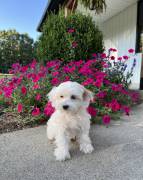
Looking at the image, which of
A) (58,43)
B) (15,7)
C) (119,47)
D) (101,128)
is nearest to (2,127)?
(101,128)

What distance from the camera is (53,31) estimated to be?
650cm

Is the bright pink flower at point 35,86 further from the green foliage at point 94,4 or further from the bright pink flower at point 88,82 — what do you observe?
the green foliage at point 94,4

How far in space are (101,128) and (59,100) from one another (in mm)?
1339

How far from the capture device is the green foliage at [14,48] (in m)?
32.5

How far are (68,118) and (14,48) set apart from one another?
33.4 meters

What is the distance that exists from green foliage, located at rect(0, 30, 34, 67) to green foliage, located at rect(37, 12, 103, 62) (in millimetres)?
25392

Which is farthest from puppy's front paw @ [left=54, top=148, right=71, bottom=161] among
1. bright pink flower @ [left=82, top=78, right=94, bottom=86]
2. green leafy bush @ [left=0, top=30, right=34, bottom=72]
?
green leafy bush @ [left=0, top=30, right=34, bottom=72]

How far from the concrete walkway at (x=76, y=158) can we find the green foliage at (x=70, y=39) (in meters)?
2.89

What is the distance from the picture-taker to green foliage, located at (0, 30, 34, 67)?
3253cm

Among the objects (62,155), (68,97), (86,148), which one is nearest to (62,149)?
(62,155)

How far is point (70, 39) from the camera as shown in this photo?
6.21 m

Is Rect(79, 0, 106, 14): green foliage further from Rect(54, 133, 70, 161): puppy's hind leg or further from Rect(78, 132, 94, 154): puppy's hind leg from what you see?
Rect(54, 133, 70, 161): puppy's hind leg

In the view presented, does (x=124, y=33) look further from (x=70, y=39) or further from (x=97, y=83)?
(x=97, y=83)

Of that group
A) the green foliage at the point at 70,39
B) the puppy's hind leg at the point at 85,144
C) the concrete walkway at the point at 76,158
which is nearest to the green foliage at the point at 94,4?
the green foliage at the point at 70,39
